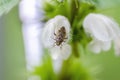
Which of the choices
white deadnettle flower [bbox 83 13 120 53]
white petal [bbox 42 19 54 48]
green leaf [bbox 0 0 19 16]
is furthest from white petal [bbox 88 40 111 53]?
green leaf [bbox 0 0 19 16]

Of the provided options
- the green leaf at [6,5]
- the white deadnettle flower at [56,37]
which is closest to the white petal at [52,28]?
the white deadnettle flower at [56,37]

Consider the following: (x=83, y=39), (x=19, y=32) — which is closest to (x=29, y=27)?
(x=19, y=32)

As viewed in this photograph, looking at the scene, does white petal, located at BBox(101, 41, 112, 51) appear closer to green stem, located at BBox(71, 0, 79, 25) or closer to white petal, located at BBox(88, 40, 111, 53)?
white petal, located at BBox(88, 40, 111, 53)

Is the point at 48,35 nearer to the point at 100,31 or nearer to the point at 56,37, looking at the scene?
the point at 56,37

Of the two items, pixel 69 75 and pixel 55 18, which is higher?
pixel 55 18

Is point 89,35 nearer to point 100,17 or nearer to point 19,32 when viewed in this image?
point 100,17

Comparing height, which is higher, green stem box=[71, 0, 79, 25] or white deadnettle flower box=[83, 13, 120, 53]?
green stem box=[71, 0, 79, 25]

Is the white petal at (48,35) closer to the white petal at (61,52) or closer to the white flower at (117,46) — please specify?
the white petal at (61,52)
